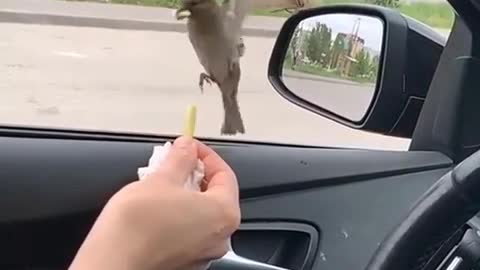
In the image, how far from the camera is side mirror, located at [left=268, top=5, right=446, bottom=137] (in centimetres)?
163

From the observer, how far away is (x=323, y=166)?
1656 millimetres

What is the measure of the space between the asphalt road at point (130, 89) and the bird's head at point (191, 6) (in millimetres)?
65

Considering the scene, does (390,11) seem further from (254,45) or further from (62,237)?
(62,237)

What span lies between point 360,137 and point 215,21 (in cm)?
35

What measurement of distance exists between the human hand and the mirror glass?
37.7 inches

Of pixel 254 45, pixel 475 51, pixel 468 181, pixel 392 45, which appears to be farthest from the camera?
pixel 254 45

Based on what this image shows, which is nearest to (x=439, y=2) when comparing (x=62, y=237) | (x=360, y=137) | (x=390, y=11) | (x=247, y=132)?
(x=390, y=11)

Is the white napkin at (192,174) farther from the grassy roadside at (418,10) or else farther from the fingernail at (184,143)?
the grassy roadside at (418,10)

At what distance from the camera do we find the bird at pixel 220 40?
1646 mm

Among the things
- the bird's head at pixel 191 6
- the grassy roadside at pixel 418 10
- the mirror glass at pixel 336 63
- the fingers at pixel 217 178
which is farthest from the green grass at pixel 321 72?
the fingers at pixel 217 178

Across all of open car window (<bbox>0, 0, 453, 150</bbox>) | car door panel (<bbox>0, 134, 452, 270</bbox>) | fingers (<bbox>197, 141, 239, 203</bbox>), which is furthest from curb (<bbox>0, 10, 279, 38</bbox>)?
fingers (<bbox>197, 141, 239, 203</bbox>)

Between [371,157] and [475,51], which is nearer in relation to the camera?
[475,51]

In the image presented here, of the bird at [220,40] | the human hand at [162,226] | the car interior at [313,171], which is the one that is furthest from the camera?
the bird at [220,40]

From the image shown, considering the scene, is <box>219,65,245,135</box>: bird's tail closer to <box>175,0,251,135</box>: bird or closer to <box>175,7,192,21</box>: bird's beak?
<box>175,0,251,135</box>: bird
